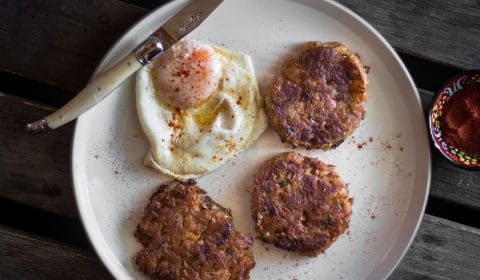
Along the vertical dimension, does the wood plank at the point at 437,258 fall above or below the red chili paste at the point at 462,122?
below

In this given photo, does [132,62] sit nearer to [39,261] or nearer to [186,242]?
[186,242]

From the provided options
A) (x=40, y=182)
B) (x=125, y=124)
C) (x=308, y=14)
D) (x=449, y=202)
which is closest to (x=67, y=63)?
(x=125, y=124)

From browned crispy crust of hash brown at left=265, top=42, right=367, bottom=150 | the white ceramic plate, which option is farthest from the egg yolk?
browned crispy crust of hash brown at left=265, top=42, right=367, bottom=150

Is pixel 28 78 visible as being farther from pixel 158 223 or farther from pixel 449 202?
pixel 449 202

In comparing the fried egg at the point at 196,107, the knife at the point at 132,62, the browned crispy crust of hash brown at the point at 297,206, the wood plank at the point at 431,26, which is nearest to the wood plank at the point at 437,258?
the browned crispy crust of hash brown at the point at 297,206

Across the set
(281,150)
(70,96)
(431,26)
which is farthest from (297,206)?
(70,96)

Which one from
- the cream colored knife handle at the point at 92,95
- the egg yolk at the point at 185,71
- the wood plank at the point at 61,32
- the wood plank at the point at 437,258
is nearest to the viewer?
the cream colored knife handle at the point at 92,95

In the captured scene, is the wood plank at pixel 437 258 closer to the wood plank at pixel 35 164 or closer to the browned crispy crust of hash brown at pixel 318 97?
the browned crispy crust of hash brown at pixel 318 97
